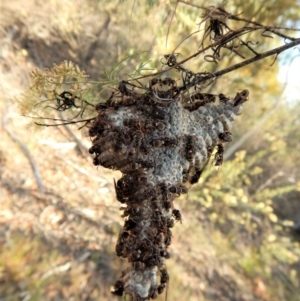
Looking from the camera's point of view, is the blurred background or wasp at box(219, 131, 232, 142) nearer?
wasp at box(219, 131, 232, 142)

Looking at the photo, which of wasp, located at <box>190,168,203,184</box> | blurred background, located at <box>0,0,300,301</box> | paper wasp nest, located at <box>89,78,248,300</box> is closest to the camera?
paper wasp nest, located at <box>89,78,248,300</box>

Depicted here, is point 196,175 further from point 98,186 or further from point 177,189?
point 98,186

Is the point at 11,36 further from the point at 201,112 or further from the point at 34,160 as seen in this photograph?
the point at 201,112

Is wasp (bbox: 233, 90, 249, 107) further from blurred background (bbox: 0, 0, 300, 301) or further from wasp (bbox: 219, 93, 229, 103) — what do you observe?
blurred background (bbox: 0, 0, 300, 301)

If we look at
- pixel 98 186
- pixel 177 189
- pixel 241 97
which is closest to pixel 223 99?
pixel 241 97

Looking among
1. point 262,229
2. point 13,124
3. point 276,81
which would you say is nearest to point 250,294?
point 262,229

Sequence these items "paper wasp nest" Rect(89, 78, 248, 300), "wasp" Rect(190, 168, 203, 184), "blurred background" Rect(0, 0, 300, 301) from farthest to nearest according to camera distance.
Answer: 1. "blurred background" Rect(0, 0, 300, 301)
2. "wasp" Rect(190, 168, 203, 184)
3. "paper wasp nest" Rect(89, 78, 248, 300)

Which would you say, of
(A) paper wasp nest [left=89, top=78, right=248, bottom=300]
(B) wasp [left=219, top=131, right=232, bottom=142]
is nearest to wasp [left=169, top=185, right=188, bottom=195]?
(A) paper wasp nest [left=89, top=78, right=248, bottom=300]
